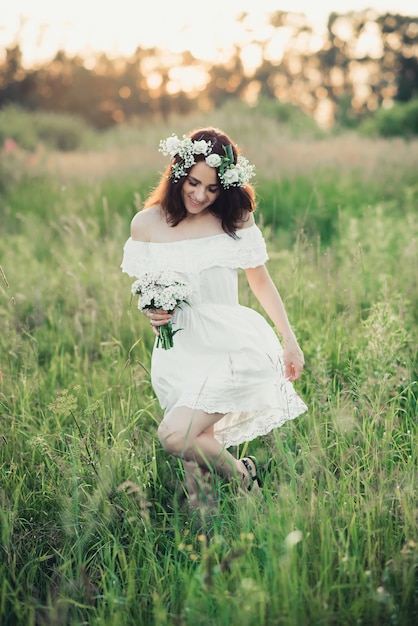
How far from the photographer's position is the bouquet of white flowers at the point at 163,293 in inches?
118

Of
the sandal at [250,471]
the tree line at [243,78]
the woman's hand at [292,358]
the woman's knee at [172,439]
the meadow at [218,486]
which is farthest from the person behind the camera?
the tree line at [243,78]

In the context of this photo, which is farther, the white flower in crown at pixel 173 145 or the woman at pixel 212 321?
the white flower in crown at pixel 173 145

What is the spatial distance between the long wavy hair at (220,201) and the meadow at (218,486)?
0.88 metres

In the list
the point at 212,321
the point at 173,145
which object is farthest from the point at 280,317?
the point at 173,145

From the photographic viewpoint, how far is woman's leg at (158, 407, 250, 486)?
2908 millimetres

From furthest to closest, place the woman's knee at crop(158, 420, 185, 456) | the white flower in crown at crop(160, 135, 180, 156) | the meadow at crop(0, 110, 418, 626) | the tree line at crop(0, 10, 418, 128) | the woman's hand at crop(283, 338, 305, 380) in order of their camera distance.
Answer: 1. the tree line at crop(0, 10, 418, 128)
2. the white flower in crown at crop(160, 135, 180, 156)
3. the woman's hand at crop(283, 338, 305, 380)
4. the woman's knee at crop(158, 420, 185, 456)
5. the meadow at crop(0, 110, 418, 626)

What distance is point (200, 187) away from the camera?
132 inches

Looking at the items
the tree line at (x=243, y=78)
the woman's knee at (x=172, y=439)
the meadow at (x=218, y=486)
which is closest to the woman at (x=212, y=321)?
the woman's knee at (x=172, y=439)

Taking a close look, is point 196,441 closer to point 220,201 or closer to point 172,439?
point 172,439

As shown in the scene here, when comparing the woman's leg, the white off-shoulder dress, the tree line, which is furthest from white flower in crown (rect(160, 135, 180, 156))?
the tree line

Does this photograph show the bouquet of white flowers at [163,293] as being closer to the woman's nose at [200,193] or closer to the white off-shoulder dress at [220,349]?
the white off-shoulder dress at [220,349]

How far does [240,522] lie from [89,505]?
0.73 m

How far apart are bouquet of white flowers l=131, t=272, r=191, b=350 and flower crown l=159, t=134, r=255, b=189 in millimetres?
647

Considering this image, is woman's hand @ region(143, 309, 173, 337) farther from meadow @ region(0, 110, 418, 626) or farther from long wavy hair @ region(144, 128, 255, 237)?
long wavy hair @ region(144, 128, 255, 237)
